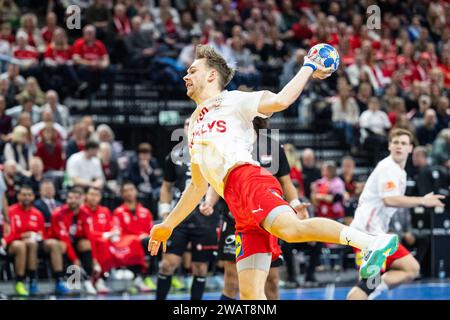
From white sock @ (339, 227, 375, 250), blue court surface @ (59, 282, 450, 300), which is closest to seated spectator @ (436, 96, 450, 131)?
blue court surface @ (59, 282, 450, 300)

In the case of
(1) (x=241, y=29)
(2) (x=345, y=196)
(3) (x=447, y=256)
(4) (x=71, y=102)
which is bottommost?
(3) (x=447, y=256)

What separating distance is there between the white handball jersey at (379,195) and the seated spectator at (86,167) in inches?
222

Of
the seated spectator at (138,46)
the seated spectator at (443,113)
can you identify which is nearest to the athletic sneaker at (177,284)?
the seated spectator at (138,46)

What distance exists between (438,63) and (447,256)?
7.42 metres

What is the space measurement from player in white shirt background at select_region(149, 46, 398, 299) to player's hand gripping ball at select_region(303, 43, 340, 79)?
1cm

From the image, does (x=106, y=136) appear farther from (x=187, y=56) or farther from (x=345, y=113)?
(x=345, y=113)

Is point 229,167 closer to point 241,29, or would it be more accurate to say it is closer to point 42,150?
point 42,150

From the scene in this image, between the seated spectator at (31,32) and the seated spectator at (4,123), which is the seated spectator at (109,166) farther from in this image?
the seated spectator at (31,32)

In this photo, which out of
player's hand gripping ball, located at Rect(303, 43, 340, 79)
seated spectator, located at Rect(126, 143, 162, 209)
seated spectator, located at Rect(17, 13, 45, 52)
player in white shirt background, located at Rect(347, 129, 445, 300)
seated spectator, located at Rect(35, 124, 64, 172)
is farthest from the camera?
seated spectator, located at Rect(17, 13, 45, 52)

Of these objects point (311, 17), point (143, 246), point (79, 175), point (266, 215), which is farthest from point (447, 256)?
point (266, 215)

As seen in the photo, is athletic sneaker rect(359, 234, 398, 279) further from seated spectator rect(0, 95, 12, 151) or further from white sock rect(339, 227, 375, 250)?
seated spectator rect(0, 95, 12, 151)

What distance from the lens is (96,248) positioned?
13648mm

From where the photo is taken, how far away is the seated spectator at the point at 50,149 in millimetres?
14766

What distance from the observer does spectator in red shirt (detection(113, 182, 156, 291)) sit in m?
14.0
